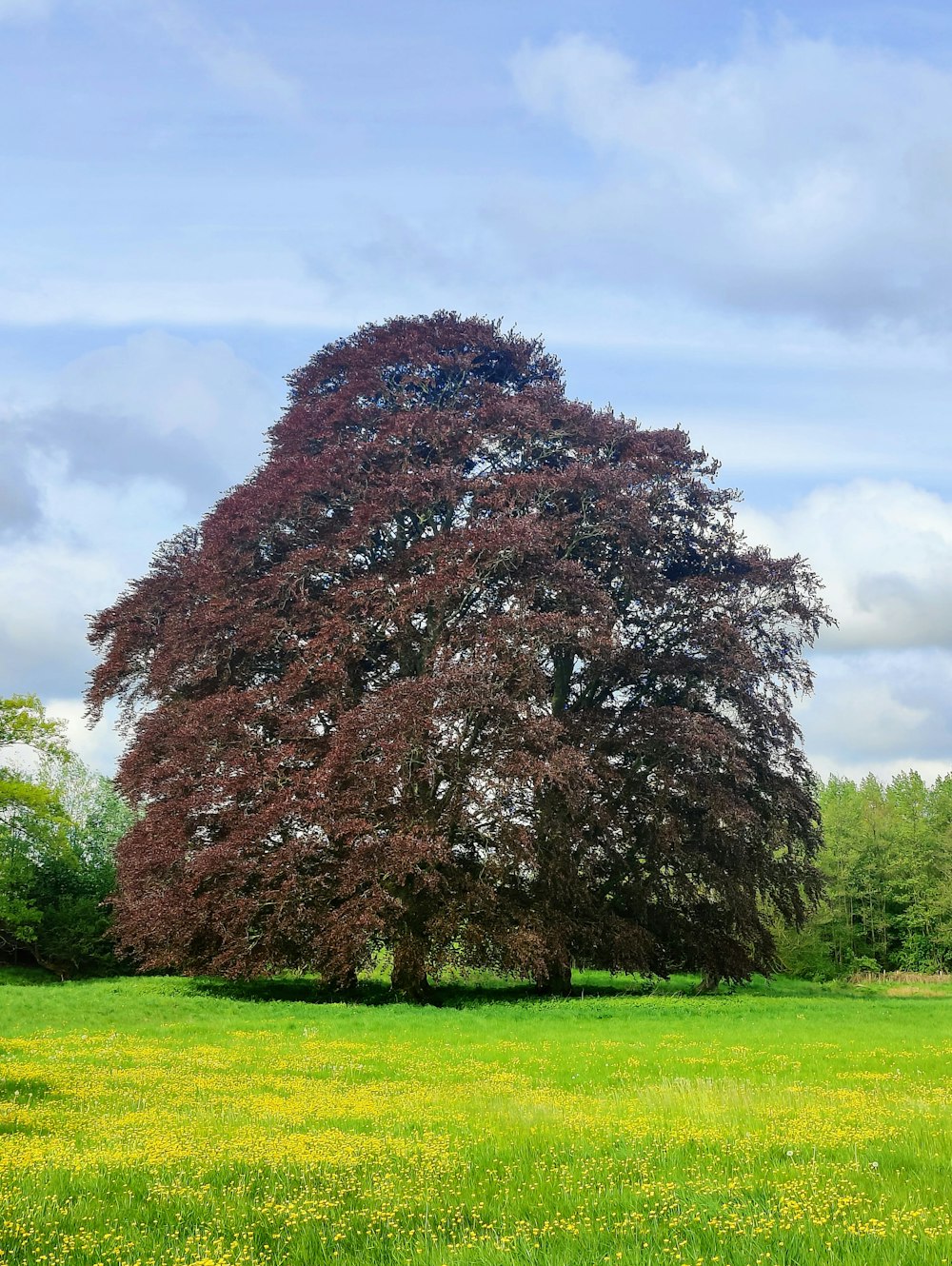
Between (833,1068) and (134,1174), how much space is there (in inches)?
412

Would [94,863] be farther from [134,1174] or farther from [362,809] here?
[134,1174]

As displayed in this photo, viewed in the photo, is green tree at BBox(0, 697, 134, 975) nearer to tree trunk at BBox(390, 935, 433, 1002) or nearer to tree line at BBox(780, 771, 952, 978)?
tree trunk at BBox(390, 935, 433, 1002)

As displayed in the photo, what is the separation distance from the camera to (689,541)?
32.3 metres

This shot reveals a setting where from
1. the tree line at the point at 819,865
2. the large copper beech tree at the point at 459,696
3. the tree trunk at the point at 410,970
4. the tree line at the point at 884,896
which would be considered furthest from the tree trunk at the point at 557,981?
the tree line at the point at 884,896

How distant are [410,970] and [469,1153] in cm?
1927

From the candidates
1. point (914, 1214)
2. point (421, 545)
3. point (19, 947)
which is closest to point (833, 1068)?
point (914, 1214)

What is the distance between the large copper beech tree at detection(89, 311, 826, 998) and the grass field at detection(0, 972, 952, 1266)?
8.98m

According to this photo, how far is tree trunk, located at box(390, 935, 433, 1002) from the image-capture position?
2614cm

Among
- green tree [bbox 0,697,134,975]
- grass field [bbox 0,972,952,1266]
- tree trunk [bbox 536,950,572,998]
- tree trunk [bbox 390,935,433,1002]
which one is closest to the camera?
grass field [bbox 0,972,952,1266]

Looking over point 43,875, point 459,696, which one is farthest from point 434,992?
point 43,875

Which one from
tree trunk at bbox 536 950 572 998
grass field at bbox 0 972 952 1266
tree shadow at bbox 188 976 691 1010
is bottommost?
tree shadow at bbox 188 976 691 1010

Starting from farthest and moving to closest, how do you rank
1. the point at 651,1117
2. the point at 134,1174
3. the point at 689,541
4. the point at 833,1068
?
the point at 689,541 → the point at 833,1068 → the point at 651,1117 → the point at 134,1174

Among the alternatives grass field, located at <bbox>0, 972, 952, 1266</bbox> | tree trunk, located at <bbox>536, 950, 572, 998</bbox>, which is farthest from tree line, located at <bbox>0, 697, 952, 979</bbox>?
grass field, located at <bbox>0, 972, 952, 1266</bbox>

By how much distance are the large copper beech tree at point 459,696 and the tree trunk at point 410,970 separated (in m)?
0.18
